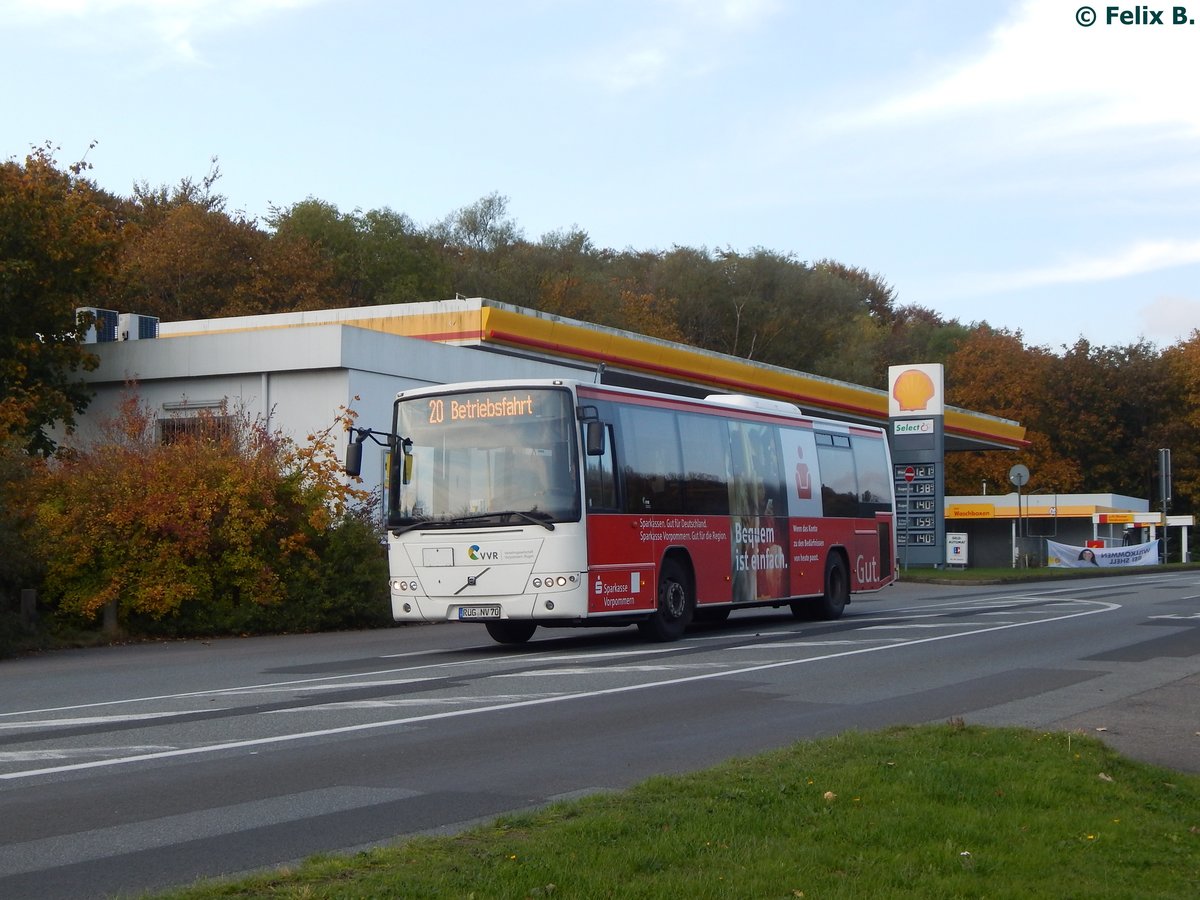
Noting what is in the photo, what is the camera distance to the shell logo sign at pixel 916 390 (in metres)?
45.8

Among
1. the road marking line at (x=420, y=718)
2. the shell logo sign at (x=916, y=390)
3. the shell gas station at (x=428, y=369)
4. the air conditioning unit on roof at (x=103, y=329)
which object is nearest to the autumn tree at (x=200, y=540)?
the shell gas station at (x=428, y=369)

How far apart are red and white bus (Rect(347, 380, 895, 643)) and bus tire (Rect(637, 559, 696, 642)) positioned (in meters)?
Result: 0.02

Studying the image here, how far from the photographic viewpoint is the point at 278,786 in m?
8.52

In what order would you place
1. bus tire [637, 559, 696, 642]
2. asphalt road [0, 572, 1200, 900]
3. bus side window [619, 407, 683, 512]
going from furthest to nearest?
bus tire [637, 559, 696, 642] → bus side window [619, 407, 683, 512] → asphalt road [0, 572, 1200, 900]

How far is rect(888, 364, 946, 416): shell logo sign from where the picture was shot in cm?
4584

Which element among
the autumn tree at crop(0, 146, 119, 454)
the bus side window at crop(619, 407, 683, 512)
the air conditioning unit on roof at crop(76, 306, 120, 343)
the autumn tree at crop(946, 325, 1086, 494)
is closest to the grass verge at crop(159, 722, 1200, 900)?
the bus side window at crop(619, 407, 683, 512)

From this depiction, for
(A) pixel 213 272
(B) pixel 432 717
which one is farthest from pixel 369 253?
(B) pixel 432 717

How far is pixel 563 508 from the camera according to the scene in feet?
56.0

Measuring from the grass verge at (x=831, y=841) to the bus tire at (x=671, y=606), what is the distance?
10385 millimetres

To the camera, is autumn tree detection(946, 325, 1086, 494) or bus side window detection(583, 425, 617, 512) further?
autumn tree detection(946, 325, 1086, 494)

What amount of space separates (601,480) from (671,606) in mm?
2493

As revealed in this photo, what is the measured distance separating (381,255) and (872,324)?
35.7m

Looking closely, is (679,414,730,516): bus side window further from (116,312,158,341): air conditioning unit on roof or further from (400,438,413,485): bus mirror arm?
(116,312,158,341): air conditioning unit on roof

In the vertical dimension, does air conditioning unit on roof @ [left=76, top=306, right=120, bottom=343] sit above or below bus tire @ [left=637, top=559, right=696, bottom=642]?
above
